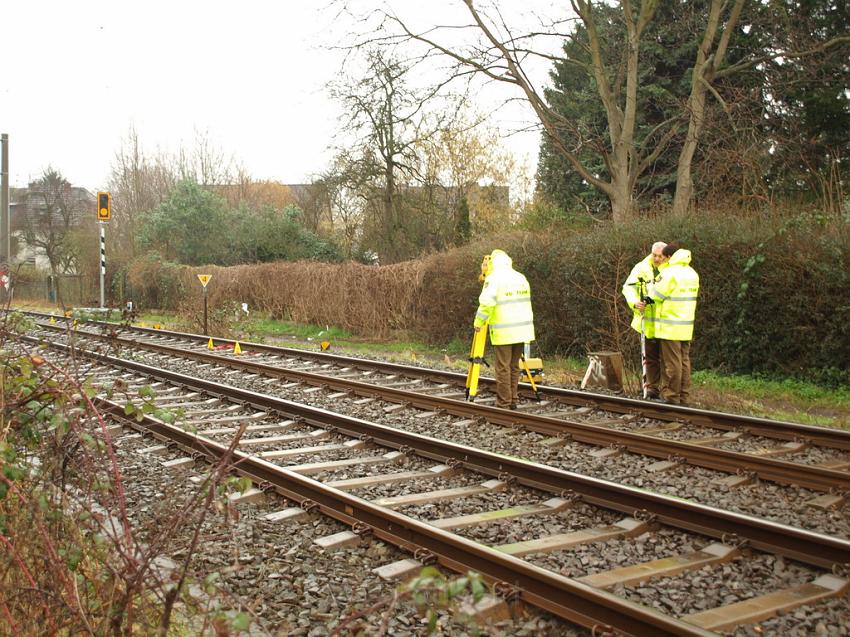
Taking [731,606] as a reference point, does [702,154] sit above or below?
above

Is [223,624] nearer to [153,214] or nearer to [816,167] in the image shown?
[816,167]

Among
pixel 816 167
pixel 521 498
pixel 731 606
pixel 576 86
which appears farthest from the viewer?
pixel 576 86

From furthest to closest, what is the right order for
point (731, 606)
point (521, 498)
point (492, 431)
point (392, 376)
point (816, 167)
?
point (816, 167), point (392, 376), point (492, 431), point (521, 498), point (731, 606)

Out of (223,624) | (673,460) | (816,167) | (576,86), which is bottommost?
(673,460)

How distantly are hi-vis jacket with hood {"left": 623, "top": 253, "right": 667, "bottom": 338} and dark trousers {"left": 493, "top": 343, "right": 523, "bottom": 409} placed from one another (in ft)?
6.79

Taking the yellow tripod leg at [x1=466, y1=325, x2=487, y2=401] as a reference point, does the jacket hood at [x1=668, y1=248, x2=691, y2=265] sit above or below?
above

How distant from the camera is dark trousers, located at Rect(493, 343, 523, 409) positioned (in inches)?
396

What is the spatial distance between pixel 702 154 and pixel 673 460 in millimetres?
17946

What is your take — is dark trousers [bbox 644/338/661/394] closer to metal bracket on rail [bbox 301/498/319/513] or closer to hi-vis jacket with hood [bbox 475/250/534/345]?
hi-vis jacket with hood [bbox 475/250/534/345]

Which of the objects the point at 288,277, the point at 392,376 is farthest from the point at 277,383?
the point at 288,277

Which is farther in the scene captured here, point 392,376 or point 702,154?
point 702,154

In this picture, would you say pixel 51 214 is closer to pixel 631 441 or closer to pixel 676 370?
pixel 676 370

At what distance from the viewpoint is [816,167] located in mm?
21516

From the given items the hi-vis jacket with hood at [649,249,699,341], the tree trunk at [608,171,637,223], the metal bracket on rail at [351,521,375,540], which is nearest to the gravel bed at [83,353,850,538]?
the hi-vis jacket with hood at [649,249,699,341]
